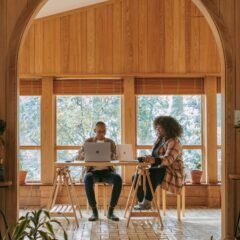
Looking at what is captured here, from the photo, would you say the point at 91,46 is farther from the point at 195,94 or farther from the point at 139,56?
the point at 195,94

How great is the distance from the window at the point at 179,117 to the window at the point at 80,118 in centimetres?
36

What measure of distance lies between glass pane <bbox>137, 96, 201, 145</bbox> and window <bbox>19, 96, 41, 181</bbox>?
5.02ft

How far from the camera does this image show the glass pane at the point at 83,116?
23.9 ft

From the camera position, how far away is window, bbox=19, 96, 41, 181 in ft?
23.6

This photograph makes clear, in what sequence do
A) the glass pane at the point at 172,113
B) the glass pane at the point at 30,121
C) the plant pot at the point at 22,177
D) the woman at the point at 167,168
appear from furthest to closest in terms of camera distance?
1. the glass pane at the point at 172,113
2. the glass pane at the point at 30,121
3. the plant pot at the point at 22,177
4. the woman at the point at 167,168

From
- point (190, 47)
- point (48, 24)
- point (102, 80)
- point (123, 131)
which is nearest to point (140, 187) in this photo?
point (123, 131)

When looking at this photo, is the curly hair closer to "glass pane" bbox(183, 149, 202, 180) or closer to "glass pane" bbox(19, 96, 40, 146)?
"glass pane" bbox(183, 149, 202, 180)

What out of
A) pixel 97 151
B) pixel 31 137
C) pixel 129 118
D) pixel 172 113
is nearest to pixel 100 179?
pixel 97 151

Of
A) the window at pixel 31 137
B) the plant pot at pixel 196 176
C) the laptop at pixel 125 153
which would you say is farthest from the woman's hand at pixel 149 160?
the window at pixel 31 137

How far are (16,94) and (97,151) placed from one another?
2104 mm

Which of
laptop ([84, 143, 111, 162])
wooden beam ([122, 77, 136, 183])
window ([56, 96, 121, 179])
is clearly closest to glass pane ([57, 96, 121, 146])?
window ([56, 96, 121, 179])

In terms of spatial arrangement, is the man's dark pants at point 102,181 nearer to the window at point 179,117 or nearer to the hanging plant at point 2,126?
the window at point 179,117

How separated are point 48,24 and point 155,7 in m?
1.61

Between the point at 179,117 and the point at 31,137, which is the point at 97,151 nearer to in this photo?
the point at 31,137
